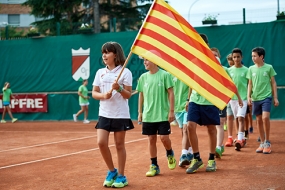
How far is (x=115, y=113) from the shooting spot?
23.2 ft

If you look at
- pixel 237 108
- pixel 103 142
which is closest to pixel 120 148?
pixel 103 142

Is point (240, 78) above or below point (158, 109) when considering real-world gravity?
above

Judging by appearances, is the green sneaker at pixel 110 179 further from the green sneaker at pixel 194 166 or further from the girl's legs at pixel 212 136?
the girl's legs at pixel 212 136

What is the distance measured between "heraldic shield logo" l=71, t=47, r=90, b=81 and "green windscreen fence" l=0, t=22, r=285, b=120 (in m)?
0.15

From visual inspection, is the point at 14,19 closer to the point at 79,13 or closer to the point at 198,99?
the point at 79,13

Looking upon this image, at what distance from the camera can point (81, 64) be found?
22.7 metres

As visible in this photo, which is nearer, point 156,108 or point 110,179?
point 110,179

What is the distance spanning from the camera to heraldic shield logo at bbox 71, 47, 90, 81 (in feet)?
74.1

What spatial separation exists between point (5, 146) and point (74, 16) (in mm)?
22276

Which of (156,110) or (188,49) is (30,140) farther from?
(188,49)

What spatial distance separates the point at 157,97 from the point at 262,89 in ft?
10.3

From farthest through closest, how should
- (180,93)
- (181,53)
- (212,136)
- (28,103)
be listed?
(28,103)
(180,93)
(212,136)
(181,53)

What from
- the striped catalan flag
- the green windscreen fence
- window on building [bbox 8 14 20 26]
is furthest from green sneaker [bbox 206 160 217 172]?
window on building [bbox 8 14 20 26]

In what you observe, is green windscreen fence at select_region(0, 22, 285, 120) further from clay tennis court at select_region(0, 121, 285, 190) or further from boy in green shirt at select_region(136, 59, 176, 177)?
boy in green shirt at select_region(136, 59, 176, 177)
